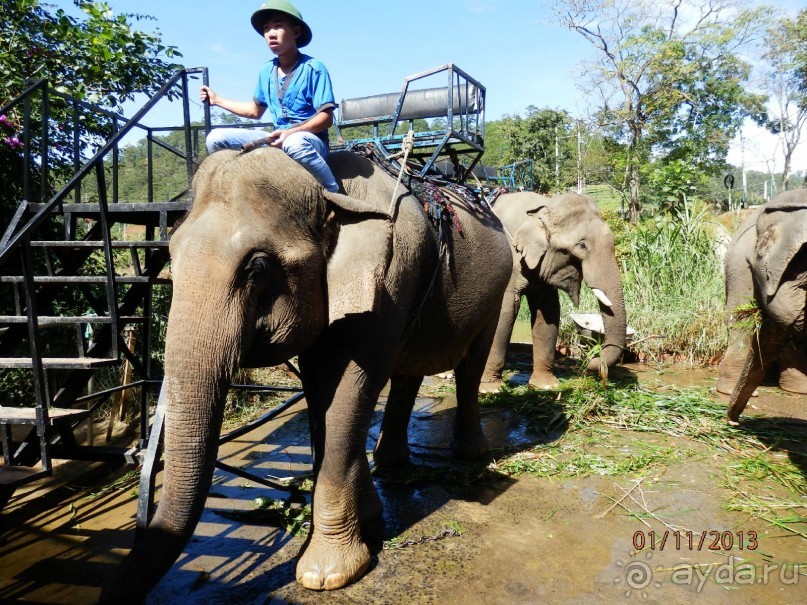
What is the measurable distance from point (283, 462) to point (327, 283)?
2748mm

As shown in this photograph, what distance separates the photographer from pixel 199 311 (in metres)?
2.38

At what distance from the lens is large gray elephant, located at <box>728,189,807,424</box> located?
351 cm

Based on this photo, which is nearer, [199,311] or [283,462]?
[199,311]

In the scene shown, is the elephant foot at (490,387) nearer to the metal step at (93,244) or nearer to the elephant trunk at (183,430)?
the metal step at (93,244)

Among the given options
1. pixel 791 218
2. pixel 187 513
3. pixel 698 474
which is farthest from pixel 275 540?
pixel 791 218

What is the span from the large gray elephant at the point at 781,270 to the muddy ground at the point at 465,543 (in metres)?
1.22

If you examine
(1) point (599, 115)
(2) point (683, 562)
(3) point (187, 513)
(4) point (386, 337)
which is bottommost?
(2) point (683, 562)

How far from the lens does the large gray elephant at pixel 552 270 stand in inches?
278

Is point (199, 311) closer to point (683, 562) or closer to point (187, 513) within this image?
point (187, 513)

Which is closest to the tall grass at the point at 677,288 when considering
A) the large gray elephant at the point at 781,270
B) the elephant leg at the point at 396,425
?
the large gray elephant at the point at 781,270

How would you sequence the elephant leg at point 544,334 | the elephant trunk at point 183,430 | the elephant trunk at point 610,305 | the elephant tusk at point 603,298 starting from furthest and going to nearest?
the elephant leg at point 544,334 < the elephant tusk at point 603,298 < the elephant trunk at point 610,305 < the elephant trunk at point 183,430

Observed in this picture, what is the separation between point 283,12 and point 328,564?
9.78 ft

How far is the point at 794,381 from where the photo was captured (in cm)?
700

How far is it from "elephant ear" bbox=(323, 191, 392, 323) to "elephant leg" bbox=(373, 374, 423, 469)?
1.99 meters
